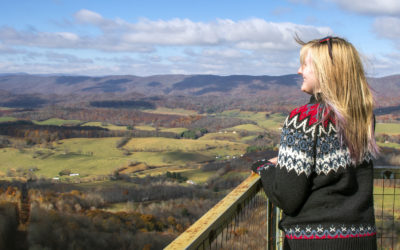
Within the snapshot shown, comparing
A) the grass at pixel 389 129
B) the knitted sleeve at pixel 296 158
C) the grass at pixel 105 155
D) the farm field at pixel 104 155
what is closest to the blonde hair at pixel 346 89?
the knitted sleeve at pixel 296 158

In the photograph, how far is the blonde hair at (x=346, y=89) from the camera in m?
1.97

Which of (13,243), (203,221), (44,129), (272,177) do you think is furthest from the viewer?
(44,129)

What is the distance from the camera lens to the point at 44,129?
296ft

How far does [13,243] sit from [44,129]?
89.3 meters

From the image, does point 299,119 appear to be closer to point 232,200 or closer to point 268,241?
point 232,200

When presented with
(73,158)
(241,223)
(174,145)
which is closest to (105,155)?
(73,158)

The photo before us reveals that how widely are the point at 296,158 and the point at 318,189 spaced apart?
0.24m

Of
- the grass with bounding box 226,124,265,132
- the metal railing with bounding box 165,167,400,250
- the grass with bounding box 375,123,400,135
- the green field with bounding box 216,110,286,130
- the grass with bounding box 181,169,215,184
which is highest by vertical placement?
the metal railing with bounding box 165,167,400,250

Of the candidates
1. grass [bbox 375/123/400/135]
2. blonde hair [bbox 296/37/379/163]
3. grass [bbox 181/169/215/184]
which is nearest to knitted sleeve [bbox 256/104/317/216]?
blonde hair [bbox 296/37/379/163]

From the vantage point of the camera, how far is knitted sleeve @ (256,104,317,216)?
190 centimetres

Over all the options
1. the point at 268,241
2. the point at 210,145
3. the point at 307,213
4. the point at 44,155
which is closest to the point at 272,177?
the point at 307,213

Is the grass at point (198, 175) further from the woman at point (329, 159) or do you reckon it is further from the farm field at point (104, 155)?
the woman at point (329, 159)

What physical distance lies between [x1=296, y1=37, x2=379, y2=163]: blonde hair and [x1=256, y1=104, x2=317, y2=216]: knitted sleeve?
15cm

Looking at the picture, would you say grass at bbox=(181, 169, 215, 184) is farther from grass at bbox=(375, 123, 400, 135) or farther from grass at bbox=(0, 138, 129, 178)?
grass at bbox=(375, 123, 400, 135)
